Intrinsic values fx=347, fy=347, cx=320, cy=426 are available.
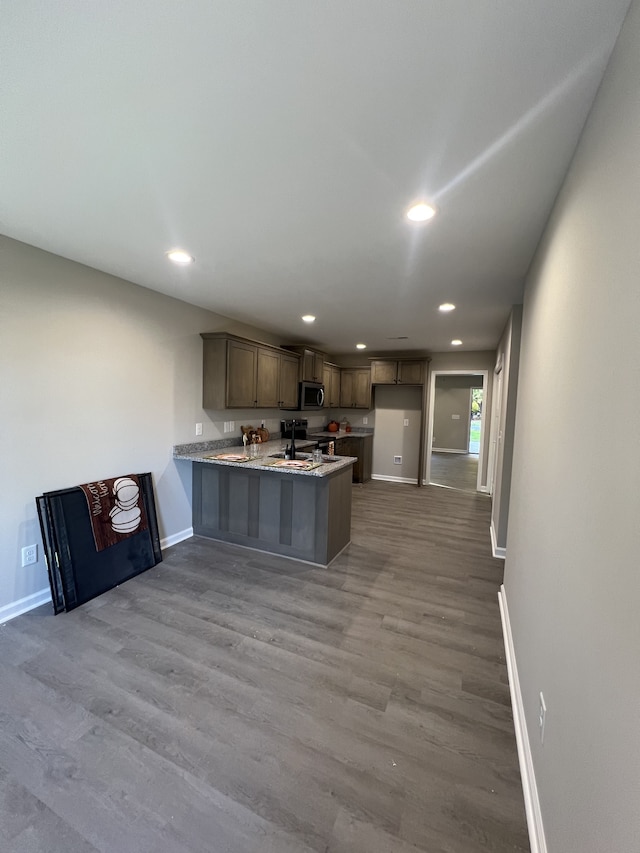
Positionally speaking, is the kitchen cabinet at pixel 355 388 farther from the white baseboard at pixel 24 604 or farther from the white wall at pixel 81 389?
the white baseboard at pixel 24 604

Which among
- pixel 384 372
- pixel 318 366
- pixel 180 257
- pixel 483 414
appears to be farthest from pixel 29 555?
pixel 483 414

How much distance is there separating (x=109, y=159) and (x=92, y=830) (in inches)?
99.5

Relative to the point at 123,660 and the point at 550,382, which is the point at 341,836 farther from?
the point at 550,382

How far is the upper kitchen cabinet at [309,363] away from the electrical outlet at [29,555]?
3.58 meters

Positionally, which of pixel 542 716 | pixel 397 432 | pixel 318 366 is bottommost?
pixel 542 716

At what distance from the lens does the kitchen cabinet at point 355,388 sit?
6709mm

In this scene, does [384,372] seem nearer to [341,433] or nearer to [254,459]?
[341,433]

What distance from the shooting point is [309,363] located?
5285 mm

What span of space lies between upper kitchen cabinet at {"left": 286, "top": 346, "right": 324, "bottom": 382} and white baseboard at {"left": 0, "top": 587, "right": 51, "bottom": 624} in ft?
12.1

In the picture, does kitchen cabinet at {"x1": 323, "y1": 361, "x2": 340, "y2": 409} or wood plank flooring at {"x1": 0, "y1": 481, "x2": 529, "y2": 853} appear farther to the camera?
kitchen cabinet at {"x1": 323, "y1": 361, "x2": 340, "y2": 409}

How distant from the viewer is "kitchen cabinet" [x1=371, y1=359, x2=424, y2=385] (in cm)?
624

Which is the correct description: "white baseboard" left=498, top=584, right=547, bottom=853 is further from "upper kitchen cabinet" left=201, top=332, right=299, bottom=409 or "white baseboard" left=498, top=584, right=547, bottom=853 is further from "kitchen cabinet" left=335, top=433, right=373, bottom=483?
"kitchen cabinet" left=335, top=433, right=373, bottom=483

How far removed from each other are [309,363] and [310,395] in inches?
19.9

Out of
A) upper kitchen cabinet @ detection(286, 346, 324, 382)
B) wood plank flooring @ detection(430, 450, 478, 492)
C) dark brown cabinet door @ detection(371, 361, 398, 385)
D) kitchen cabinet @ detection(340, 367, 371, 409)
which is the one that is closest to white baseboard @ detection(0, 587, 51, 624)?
upper kitchen cabinet @ detection(286, 346, 324, 382)
